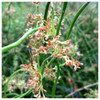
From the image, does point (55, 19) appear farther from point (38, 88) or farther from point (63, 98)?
point (63, 98)

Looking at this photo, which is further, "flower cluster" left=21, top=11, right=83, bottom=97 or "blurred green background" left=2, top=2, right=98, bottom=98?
"blurred green background" left=2, top=2, right=98, bottom=98

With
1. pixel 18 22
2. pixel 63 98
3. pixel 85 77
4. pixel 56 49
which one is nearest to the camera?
pixel 56 49

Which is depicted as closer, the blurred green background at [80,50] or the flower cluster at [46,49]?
the flower cluster at [46,49]

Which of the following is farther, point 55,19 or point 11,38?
point 11,38

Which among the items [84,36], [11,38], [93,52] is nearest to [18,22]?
[11,38]

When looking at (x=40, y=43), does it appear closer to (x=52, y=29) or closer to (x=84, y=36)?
(x=52, y=29)

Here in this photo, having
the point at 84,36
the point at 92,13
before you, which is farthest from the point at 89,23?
the point at 84,36

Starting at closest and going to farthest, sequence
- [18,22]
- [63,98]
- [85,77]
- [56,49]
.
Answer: [56,49] < [63,98] < [85,77] < [18,22]

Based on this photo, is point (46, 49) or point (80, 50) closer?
point (46, 49)

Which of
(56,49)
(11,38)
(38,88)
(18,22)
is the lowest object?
(38,88)

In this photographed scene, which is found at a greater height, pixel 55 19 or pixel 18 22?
pixel 18 22
